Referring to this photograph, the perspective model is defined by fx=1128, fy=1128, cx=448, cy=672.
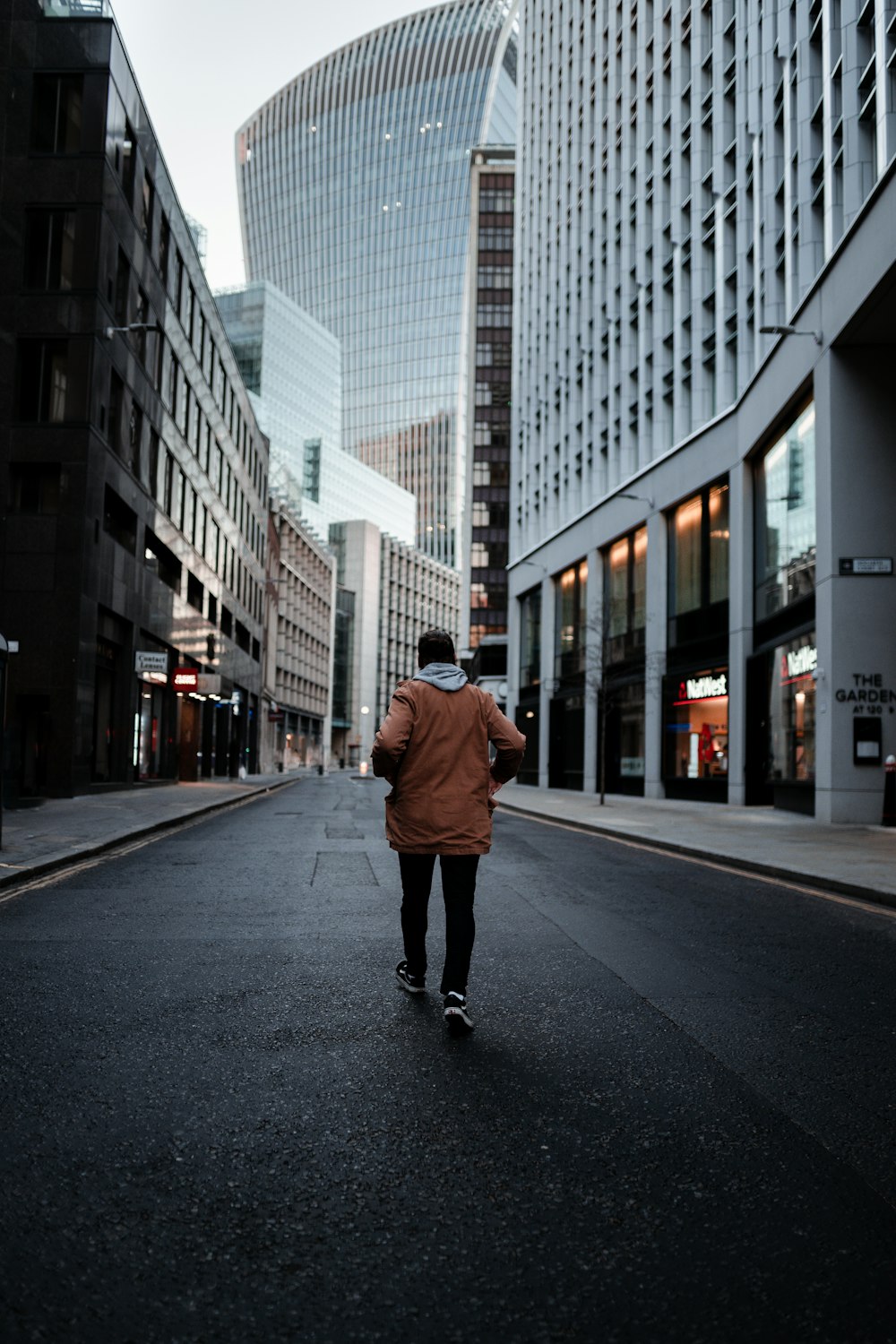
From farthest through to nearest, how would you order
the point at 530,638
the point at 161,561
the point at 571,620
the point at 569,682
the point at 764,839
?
1. the point at 530,638
2. the point at 571,620
3. the point at 569,682
4. the point at 161,561
5. the point at 764,839

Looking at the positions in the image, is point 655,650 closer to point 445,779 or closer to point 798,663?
point 798,663

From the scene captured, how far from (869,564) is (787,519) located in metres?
4.65

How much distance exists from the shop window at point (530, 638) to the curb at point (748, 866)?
2847 centimetres

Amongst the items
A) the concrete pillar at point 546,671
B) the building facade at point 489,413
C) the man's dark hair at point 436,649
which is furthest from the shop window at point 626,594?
the building facade at point 489,413

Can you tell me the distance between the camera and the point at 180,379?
1462 inches

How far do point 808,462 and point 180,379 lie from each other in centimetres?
2246

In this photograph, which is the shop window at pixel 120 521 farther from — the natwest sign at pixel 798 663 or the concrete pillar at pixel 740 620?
the natwest sign at pixel 798 663

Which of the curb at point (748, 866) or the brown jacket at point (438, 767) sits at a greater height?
the brown jacket at point (438, 767)

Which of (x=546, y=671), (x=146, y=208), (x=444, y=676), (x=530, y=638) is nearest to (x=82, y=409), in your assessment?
(x=146, y=208)

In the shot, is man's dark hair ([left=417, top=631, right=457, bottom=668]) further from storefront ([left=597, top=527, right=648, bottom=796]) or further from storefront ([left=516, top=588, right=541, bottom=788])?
storefront ([left=516, top=588, right=541, bottom=788])

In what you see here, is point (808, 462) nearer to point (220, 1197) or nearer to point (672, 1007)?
point (672, 1007)

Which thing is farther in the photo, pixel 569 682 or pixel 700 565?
pixel 569 682

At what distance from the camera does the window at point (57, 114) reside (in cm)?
2627

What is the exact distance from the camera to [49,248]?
25.9 metres
